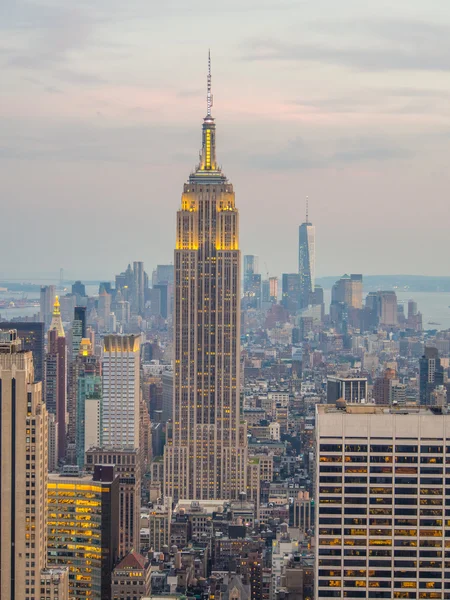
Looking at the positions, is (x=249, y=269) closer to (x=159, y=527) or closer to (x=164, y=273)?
(x=164, y=273)

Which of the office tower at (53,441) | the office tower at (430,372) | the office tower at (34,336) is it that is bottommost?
the office tower at (53,441)

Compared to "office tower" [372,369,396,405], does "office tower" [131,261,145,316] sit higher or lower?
higher

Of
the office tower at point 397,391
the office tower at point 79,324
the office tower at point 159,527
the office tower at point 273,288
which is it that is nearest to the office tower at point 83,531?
the office tower at point 159,527

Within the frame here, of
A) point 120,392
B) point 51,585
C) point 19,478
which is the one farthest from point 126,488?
point 19,478

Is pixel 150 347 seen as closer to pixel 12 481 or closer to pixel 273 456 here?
pixel 273 456

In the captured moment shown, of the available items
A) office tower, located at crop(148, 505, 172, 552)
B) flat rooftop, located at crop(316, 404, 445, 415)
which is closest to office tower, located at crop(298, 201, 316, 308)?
office tower, located at crop(148, 505, 172, 552)

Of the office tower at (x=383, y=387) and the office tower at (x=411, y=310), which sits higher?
the office tower at (x=411, y=310)

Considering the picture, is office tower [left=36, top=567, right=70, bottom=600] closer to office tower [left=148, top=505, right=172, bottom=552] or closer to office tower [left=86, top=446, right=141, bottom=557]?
office tower [left=86, top=446, right=141, bottom=557]

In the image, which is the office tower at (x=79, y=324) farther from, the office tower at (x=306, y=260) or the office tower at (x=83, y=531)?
the office tower at (x=83, y=531)
